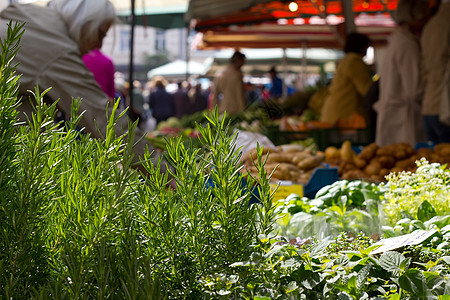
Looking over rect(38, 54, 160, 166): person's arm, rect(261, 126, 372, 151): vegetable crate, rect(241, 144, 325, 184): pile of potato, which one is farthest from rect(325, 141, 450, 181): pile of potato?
rect(38, 54, 160, 166): person's arm

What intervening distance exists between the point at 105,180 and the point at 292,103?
31.0ft

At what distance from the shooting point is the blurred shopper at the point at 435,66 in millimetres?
5207

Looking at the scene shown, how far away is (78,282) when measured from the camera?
90cm

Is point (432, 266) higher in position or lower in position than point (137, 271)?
lower

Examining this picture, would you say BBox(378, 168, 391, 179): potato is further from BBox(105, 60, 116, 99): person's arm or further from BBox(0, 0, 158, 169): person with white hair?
BBox(105, 60, 116, 99): person's arm

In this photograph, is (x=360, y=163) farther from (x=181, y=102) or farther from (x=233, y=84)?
(x=181, y=102)

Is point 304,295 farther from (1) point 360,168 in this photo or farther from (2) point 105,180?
(1) point 360,168

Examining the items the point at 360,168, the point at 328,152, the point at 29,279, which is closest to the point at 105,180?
the point at 29,279

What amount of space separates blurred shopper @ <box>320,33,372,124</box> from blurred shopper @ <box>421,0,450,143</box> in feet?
4.81

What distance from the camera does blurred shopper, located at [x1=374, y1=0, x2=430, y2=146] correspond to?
5.60m

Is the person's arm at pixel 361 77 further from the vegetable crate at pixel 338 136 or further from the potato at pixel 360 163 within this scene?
the potato at pixel 360 163

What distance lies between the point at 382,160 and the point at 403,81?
1911mm

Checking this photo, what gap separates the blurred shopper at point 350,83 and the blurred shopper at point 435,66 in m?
1.47

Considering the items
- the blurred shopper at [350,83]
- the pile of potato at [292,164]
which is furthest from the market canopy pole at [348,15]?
the pile of potato at [292,164]
